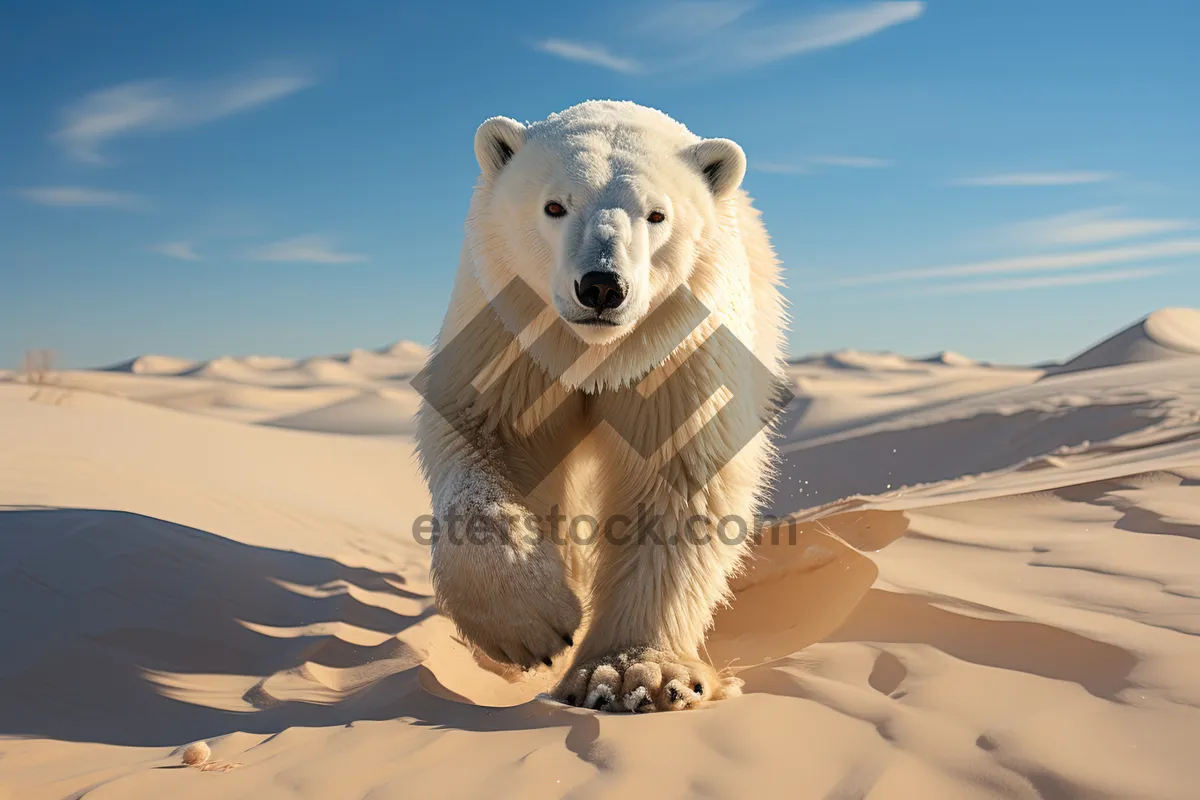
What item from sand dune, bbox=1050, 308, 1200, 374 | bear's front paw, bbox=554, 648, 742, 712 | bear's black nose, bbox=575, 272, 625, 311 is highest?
sand dune, bbox=1050, 308, 1200, 374

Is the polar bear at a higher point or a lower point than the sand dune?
lower

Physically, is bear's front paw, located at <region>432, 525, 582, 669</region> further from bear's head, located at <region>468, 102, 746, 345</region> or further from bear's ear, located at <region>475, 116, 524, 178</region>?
bear's ear, located at <region>475, 116, 524, 178</region>

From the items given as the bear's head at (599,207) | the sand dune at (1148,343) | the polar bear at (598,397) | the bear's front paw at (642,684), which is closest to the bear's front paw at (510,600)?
the polar bear at (598,397)

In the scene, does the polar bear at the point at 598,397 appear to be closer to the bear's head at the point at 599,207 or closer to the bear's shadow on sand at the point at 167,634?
the bear's head at the point at 599,207

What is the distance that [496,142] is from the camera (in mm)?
3439

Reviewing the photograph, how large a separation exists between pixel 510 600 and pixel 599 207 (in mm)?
1332

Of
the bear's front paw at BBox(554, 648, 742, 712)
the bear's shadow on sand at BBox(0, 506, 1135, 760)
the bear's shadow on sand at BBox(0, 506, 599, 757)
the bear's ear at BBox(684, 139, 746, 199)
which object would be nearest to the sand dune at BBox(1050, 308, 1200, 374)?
the bear's ear at BBox(684, 139, 746, 199)

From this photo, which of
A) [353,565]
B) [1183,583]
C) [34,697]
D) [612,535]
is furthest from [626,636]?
[353,565]

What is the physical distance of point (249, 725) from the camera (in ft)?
9.34

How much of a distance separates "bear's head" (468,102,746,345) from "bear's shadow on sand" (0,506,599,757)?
4.21 ft

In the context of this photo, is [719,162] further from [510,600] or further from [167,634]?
[167,634]

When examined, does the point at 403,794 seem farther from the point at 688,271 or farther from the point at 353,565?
the point at 353,565

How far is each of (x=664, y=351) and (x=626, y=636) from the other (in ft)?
3.34

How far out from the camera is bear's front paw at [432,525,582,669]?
2850 millimetres
